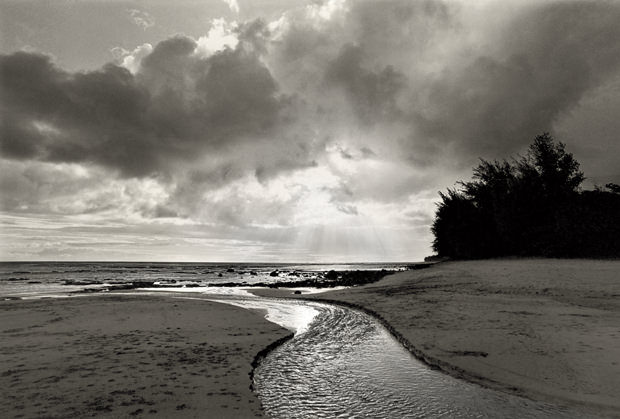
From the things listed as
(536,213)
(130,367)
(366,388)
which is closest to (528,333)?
(366,388)

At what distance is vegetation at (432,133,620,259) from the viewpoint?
28.4 meters

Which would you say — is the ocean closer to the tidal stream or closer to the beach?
the beach

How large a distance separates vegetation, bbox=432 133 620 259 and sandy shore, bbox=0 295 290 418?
29.7 m

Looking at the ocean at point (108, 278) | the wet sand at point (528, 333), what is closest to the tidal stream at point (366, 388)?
the wet sand at point (528, 333)

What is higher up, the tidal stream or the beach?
the beach

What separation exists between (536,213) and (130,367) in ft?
128

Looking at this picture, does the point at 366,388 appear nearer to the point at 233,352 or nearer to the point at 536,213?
the point at 233,352

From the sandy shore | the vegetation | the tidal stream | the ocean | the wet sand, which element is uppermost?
the vegetation

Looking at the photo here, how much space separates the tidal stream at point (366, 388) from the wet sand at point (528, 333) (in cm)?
47

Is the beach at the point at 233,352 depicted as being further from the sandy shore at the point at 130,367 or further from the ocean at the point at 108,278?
the ocean at the point at 108,278

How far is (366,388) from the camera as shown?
19.1 feet

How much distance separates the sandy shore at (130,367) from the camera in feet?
15.5

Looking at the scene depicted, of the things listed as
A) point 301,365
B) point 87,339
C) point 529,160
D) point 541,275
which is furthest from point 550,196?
point 87,339

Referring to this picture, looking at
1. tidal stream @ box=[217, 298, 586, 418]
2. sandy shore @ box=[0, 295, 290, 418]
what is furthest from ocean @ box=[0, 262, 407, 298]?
tidal stream @ box=[217, 298, 586, 418]
